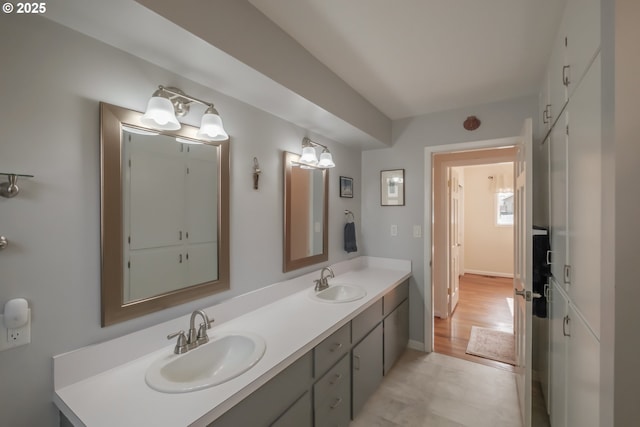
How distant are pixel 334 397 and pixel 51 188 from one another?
1.67 metres

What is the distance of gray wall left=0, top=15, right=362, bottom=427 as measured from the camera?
2.97 feet

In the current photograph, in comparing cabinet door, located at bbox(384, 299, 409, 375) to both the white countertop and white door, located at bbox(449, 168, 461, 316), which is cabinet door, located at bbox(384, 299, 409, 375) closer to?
the white countertop

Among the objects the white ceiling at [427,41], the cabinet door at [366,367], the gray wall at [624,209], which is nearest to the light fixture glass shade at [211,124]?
the white ceiling at [427,41]

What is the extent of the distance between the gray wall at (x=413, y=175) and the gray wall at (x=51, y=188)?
2.23 metres

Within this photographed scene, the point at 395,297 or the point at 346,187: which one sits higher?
the point at 346,187

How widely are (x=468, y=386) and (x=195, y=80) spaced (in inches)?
113

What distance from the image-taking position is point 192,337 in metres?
1.29

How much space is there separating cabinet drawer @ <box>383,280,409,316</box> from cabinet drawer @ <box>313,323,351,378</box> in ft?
2.20

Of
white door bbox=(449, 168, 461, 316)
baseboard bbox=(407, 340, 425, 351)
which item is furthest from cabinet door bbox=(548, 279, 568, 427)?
white door bbox=(449, 168, 461, 316)

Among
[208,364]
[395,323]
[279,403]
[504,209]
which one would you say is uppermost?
[504,209]

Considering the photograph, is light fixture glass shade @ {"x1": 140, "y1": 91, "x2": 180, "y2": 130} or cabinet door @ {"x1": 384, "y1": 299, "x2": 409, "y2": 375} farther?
cabinet door @ {"x1": 384, "y1": 299, "x2": 409, "y2": 375}

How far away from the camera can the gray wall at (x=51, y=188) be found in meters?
0.91

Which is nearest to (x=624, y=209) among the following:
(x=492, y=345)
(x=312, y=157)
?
(x=312, y=157)

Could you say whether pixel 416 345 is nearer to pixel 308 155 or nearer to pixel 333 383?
pixel 333 383
